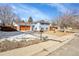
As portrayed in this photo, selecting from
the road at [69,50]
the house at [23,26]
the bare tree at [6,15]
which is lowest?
the road at [69,50]

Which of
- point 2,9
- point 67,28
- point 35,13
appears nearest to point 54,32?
point 67,28

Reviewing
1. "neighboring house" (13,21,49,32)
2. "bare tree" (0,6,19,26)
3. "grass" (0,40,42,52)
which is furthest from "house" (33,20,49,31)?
"bare tree" (0,6,19,26)

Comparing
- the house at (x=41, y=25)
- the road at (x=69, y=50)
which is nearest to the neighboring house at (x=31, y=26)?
the house at (x=41, y=25)

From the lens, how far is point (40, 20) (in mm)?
2426

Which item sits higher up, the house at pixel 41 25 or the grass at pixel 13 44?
the house at pixel 41 25

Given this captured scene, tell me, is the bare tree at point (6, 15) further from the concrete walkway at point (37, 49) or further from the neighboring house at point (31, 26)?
the concrete walkway at point (37, 49)

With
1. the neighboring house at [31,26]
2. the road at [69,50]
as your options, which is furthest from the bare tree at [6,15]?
the road at [69,50]

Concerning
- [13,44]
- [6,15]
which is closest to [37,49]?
[13,44]

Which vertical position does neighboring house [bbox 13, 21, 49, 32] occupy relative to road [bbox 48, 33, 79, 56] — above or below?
above

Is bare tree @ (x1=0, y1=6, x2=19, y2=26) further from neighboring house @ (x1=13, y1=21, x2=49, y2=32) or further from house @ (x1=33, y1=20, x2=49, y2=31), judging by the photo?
house @ (x1=33, y1=20, x2=49, y2=31)

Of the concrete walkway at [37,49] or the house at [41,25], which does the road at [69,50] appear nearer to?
the concrete walkway at [37,49]

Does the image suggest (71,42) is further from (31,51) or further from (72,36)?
(31,51)

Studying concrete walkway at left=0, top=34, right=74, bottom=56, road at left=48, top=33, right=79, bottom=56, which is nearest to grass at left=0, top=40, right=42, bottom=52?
concrete walkway at left=0, top=34, right=74, bottom=56

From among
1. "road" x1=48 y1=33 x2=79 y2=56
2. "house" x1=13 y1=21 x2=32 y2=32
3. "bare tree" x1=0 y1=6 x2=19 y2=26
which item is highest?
"bare tree" x1=0 y1=6 x2=19 y2=26
